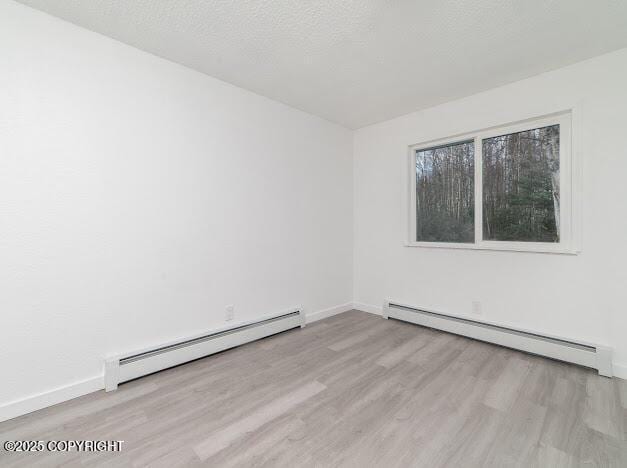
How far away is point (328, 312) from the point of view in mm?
3721

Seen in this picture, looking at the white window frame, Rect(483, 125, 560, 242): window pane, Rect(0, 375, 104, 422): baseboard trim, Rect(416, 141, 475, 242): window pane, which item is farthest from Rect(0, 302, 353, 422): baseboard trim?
Rect(483, 125, 560, 242): window pane

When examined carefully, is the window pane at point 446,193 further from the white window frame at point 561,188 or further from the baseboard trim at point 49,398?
the baseboard trim at point 49,398

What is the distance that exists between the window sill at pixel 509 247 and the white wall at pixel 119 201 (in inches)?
68.4

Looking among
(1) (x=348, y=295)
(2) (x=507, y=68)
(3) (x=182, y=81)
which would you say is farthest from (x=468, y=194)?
(3) (x=182, y=81)

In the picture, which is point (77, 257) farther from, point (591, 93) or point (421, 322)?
point (591, 93)

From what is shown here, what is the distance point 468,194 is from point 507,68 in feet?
3.98

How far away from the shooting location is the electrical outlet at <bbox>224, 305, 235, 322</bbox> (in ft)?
8.97

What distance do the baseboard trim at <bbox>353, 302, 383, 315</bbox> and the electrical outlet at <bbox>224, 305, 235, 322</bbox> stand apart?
1910mm

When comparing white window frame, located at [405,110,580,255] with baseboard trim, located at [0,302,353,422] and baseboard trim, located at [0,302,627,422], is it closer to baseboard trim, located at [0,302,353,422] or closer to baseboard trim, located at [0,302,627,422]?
baseboard trim, located at [0,302,627,422]

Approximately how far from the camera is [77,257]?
197 cm

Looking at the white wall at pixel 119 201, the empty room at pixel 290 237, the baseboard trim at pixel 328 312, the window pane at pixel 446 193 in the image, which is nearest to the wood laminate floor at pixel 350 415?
the empty room at pixel 290 237

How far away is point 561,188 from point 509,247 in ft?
2.18

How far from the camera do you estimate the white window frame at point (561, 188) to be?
2459 mm

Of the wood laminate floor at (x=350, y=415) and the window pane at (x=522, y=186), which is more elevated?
the window pane at (x=522, y=186)
